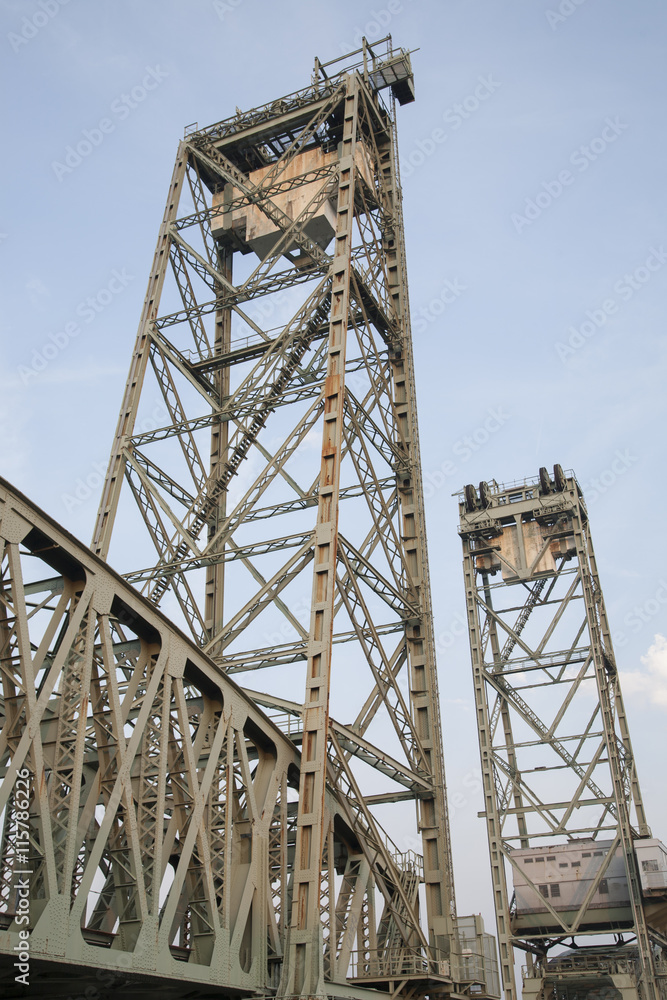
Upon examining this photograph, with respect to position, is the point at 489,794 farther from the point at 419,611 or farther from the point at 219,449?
the point at 219,449

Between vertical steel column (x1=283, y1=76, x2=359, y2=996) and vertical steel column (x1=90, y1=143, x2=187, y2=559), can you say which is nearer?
vertical steel column (x1=283, y1=76, x2=359, y2=996)

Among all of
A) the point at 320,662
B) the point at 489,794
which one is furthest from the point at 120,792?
the point at 489,794

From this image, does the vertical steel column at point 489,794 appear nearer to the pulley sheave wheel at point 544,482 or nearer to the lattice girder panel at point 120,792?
the pulley sheave wheel at point 544,482

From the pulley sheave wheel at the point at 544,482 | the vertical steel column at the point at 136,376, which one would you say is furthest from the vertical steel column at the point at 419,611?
the pulley sheave wheel at the point at 544,482

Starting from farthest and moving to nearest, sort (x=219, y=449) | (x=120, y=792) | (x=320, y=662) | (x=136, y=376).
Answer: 1. (x=219, y=449)
2. (x=136, y=376)
3. (x=320, y=662)
4. (x=120, y=792)

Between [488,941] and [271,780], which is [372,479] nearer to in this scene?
[271,780]

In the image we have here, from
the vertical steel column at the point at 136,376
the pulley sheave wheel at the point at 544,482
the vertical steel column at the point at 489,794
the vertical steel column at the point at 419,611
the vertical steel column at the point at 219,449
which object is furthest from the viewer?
the pulley sheave wheel at the point at 544,482

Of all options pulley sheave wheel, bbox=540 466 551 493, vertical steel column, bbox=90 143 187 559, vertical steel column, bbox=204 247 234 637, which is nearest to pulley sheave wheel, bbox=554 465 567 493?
pulley sheave wheel, bbox=540 466 551 493

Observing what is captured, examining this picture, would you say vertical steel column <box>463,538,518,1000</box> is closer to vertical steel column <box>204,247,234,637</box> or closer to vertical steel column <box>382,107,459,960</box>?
vertical steel column <box>382,107,459,960</box>

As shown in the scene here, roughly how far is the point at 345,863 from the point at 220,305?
46.1ft

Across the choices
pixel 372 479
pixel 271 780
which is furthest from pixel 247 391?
pixel 271 780

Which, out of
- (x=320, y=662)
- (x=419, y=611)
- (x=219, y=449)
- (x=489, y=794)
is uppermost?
(x=219, y=449)

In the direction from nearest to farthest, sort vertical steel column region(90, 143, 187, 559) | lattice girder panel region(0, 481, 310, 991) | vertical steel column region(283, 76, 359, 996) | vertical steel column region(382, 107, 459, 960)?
lattice girder panel region(0, 481, 310, 991) < vertical steel column region(283, 76, 359, 996) < vertical steel column region(382, 107, 459, 960) < vertical steel column region(90, 143, 187, 559)

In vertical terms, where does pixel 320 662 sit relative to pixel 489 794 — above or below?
below
